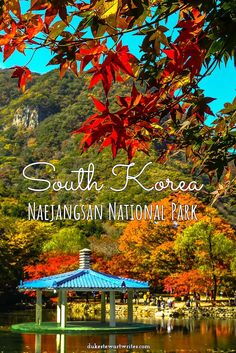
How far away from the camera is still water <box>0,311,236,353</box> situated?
14766mm

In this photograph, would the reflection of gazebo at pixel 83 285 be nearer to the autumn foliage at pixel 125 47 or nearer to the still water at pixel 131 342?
the still water at pixel 131 342

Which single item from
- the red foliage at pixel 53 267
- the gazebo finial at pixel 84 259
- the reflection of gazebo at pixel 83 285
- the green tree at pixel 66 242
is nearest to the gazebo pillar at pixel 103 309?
the reflection of gazebo at pixel 83 285

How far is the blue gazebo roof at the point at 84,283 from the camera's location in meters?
20.0

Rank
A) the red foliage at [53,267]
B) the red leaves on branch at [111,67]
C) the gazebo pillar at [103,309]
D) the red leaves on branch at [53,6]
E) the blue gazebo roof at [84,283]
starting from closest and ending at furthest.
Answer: the red leaves on branch at [53,6], the red leaves on branch at [111,67], the blue gazebo roof at [84,283], the gazebo pillar at [103,309], the red foliage at [53,267]

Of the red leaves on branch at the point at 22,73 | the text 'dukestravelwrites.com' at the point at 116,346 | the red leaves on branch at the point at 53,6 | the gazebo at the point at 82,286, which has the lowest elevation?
the text 'dukestravelwrites.com' at the point at 116,346

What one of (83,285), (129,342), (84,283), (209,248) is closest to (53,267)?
(209,248)

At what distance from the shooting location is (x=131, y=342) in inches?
654

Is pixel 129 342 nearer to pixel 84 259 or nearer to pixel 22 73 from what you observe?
pixel 84 259

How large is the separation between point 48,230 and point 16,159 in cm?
4999

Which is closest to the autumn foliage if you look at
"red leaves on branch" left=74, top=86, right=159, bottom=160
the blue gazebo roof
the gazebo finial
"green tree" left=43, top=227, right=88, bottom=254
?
"red leaves on branch" left=74, top=86, right=159, bottom=160

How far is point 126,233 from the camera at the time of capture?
123ft

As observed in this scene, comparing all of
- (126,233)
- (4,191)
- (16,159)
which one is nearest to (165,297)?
(126,233)

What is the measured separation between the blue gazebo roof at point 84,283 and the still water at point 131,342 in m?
1.72

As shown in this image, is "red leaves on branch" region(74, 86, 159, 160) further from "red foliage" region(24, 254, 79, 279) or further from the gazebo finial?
"red foliage" region(24, 254, 79, 279)
